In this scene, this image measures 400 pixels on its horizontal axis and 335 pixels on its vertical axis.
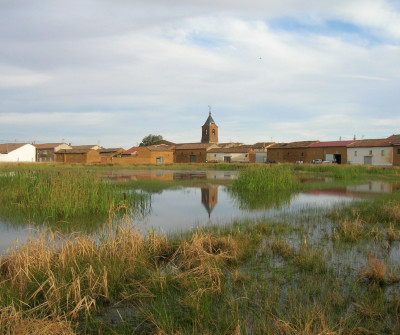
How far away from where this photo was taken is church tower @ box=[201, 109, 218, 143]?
82.0 m

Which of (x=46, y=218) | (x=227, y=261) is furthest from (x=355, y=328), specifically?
(x=46, y=218)

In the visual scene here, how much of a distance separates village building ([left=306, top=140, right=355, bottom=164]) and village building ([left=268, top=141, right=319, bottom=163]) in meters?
0.75

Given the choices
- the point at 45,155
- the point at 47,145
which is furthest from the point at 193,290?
the point at 47,145

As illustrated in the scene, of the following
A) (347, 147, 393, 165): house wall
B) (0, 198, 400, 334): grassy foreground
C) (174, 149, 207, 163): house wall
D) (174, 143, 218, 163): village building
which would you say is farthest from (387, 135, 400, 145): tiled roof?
(0, 198, 400, 334): grassy foreground

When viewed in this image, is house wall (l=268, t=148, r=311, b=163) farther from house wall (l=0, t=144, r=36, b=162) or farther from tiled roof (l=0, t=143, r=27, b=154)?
tiled roof (l=0, t=143, r=27, b=154)

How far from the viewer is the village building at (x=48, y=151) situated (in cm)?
7344

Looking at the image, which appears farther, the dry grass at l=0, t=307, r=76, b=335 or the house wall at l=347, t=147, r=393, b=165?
the house wall at l=347, t=147, r=393, b=165

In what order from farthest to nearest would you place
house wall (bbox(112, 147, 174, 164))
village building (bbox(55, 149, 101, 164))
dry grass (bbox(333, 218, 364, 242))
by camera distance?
village building (bbox(55, 149, 101, 164))
house wall (bbox(112, 147, 174, 164))
dry grass (bbox(333, 218, 364, 242))

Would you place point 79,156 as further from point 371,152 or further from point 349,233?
point 349,233

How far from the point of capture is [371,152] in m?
47.3

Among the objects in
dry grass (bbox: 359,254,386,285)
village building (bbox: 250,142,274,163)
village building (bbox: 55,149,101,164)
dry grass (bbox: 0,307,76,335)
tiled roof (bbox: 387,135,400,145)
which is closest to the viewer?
dry grass (bbox: 0,307,76,335)

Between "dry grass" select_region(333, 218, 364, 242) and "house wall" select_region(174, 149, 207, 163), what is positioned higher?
"house wall" select_region(174, 149, 207, 163)

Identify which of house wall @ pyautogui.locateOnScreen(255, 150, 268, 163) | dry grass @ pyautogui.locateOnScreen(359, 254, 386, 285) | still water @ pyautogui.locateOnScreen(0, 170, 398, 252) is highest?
house wall @ pyautogui.locateOnScreen(255, 150, 268, 163)

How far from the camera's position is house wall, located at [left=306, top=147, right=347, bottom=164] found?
50.6 meters
